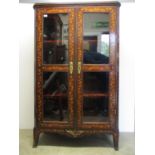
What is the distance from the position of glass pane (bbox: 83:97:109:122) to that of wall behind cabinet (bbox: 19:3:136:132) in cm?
61

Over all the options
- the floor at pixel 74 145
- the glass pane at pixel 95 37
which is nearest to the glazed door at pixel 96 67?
the glass pane at pixel 95 37

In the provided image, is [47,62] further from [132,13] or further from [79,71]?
[132,13]

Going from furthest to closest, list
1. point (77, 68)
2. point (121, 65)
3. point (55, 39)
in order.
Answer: point (121, 65) → point (55, 39) → point (77, 68)

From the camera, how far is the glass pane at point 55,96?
8.92ft

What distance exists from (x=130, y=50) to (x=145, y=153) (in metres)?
2.00

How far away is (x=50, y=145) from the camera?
9.27 ft

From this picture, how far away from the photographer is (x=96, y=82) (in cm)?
273

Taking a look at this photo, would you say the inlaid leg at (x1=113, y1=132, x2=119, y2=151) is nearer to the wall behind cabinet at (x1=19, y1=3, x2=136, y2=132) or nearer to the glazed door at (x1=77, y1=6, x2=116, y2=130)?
the glazed door at (x1=77, y1=6, x2=116, y2=130)

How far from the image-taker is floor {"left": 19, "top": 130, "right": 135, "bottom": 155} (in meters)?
2.62

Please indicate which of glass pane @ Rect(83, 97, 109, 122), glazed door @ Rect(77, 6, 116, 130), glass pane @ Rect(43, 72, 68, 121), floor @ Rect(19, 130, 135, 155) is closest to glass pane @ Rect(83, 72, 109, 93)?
glazed door @ Rect(77, 6, 116, 130)

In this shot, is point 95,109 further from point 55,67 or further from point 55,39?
point 55,39

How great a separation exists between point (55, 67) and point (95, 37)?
609 mm

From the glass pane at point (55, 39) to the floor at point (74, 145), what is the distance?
1049mm

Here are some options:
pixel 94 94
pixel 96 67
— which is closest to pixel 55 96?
pixel 94 94
